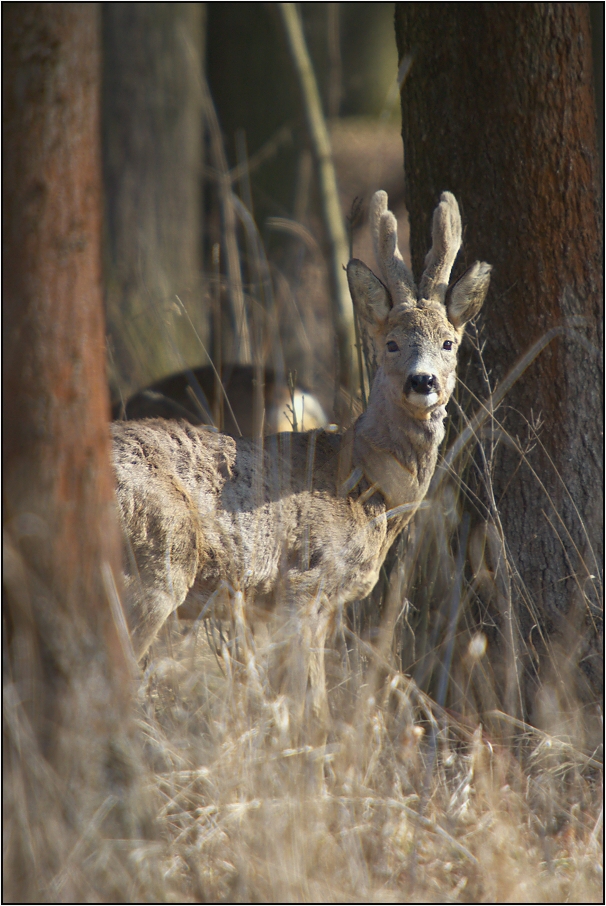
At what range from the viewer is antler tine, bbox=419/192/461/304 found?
3500 mm

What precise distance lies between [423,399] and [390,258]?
2.28ft

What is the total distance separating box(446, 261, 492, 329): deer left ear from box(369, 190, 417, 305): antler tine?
17cm

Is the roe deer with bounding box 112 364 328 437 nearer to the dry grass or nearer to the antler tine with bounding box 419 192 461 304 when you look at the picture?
the antler tine with bounding box 419 192 461 304

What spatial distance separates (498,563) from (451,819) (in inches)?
42.4

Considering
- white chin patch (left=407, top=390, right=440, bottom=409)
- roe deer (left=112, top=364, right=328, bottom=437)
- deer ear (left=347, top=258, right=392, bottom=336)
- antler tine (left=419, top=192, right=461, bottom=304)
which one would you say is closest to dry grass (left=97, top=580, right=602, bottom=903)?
white chin patch (left=407, top=390, right=440, bottom=409)

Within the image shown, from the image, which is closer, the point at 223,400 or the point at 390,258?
the point at 390,258

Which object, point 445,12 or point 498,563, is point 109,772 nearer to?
point 498,563

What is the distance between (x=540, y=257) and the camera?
143 inches

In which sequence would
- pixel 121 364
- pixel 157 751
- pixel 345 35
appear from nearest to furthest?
1. pixel 157 751
2. pixel 121 364
3. pixel 345 35

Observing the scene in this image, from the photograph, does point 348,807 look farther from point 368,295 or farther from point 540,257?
point 540,257

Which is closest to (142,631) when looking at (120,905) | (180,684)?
(180,684)

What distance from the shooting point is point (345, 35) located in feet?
39.4

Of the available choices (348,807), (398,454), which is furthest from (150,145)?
(348,807)

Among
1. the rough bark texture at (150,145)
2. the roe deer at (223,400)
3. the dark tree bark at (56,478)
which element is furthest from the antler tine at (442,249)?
the rough bark texture at (150,145)
